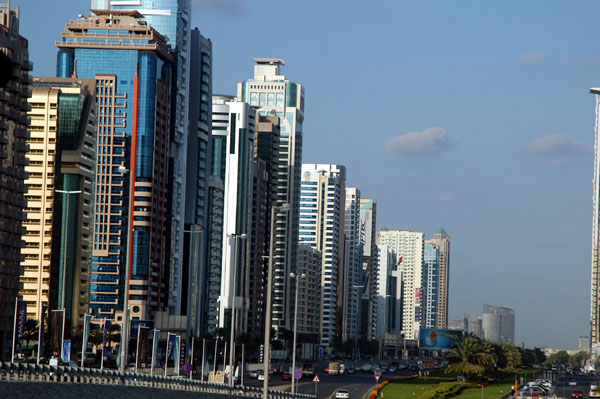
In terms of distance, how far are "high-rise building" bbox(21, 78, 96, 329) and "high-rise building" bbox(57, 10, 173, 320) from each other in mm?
25027

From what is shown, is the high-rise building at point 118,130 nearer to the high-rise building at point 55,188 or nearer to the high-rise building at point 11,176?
the high-rise building at point 55,188

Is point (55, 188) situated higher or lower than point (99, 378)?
higher

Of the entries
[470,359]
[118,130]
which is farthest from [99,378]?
[118,130]

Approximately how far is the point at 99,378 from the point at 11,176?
8030cm

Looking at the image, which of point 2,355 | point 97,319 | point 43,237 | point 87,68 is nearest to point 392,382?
point 2,355

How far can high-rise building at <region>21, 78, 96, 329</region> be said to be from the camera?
164 meters

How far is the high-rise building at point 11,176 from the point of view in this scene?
12825cm

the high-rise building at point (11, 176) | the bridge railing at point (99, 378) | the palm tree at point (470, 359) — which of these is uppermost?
the high-rise building at point (11, 176)

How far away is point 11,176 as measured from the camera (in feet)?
435

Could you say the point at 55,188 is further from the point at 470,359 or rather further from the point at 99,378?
the point at 99,378

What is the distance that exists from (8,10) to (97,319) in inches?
2780

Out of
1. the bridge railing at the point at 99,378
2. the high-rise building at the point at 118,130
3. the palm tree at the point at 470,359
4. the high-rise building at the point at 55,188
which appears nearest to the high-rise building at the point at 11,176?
the high-rise building at the point at 55,188

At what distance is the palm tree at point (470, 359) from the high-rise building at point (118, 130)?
73.9 meters

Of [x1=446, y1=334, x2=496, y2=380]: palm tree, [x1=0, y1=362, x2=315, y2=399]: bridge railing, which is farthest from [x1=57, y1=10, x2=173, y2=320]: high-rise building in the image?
[x1=0, y1=362, x2=315, y2=399]: bridge railing
